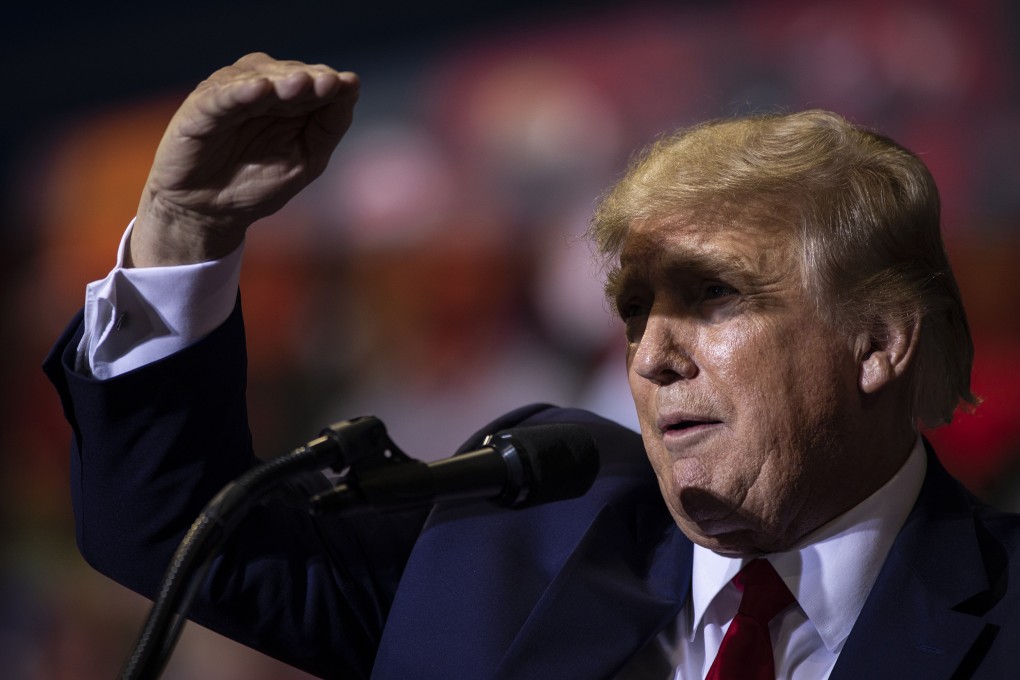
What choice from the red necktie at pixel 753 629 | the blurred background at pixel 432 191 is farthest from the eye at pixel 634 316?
the blurred background at pixel 432 191

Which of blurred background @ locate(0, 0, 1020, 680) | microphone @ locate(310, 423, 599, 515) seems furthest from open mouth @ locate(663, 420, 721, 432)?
blurred background @ locate(0, 0, 1020, 680)

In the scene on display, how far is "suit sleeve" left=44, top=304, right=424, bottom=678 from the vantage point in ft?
4.81

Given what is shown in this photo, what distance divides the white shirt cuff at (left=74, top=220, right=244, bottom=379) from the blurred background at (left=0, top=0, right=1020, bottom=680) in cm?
104

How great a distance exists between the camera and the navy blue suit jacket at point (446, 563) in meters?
1.46

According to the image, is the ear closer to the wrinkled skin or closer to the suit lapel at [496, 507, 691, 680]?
the wrinkled skin

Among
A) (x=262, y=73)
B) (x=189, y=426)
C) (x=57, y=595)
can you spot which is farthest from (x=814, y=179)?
(x=57, y=595)

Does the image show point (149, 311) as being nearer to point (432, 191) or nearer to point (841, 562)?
point (841, 562)

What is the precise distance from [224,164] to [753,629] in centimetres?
95

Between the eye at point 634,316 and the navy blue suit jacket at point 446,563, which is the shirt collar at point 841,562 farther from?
the eye at point 634,316

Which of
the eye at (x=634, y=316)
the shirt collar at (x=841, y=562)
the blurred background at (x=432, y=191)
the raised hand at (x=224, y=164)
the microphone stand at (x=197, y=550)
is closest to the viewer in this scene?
the microphone stand at (x=197, y=550)

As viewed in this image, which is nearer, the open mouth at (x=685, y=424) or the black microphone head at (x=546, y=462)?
the black microphone head at (x=546, y=462)

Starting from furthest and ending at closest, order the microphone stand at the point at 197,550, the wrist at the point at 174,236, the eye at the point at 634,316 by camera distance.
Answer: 1. the eye at the point at 634,316
2. the wrist at the point at 174,236
3. the microphone stand at the point at 197,550

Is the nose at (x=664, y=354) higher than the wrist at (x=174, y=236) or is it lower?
lower

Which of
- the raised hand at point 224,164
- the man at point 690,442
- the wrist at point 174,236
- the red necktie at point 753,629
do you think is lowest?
the red necktie at point 753,629
